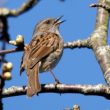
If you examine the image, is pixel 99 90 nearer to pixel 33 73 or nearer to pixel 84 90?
pixel 84 90

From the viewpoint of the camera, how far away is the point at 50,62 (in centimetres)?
545

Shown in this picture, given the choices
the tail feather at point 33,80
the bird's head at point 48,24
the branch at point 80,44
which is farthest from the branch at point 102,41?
the bird's head at point 48,24

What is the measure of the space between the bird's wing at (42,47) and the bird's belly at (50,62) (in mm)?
71

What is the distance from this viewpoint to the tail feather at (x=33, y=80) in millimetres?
3764

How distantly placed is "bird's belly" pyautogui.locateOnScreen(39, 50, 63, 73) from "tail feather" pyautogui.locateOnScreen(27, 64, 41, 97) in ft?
0.77

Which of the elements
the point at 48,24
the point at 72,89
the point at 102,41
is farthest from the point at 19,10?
the point at 48,24

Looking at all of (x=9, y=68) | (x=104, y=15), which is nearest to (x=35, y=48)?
(x=104, y=15)

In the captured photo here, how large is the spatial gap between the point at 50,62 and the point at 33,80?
0.94 meters

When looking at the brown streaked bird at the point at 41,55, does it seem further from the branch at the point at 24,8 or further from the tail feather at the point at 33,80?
the branch at the point at 24,8

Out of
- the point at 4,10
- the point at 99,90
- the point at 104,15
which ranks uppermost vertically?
the point at 104,15

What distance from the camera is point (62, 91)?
3074 mm

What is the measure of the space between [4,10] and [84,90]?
1.65 meters

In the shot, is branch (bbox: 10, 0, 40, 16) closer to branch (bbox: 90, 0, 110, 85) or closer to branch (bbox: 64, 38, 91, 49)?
branch (bbox: 90, 0, 110, 85)

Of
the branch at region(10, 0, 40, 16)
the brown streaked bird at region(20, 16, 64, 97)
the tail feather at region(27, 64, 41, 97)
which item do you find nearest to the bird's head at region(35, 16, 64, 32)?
the brown streaked bird at region(20, 16, 64, 97)
